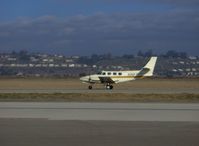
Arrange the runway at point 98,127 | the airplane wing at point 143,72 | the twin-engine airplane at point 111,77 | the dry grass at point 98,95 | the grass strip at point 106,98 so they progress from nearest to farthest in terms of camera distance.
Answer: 1. the runway at point 98,127
2. the grass strip at point 106,98
3. the dry grass at point 98,95
4. the twin-engine airplane at point 111,77
5. the airplane wing at point 143,72

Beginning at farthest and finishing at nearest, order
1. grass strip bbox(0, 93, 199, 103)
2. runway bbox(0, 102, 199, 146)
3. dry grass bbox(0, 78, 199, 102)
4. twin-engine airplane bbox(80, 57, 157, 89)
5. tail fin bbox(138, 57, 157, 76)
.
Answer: tail fin bbox(138, 57, 157, 76) → twin-engine airplane bbox(80, 57, 157, 89) → dry grass bbox(0, 78, 199, 102) → grass strip bbox(0, 93, 199, 103) → runway bbox(0, 102, 199, 146)

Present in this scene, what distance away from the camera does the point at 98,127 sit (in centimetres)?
1644

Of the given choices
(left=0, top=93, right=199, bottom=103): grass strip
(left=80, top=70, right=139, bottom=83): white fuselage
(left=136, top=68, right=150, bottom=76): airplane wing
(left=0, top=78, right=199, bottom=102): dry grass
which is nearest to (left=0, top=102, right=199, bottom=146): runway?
(left=0, top=93, right=199, bottom=103): grass strip

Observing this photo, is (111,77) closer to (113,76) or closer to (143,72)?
(113,76)

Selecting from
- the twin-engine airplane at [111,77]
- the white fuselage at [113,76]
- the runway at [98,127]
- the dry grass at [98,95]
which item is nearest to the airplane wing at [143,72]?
the twin-engine airplane at [111,77]

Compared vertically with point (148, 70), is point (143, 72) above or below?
below

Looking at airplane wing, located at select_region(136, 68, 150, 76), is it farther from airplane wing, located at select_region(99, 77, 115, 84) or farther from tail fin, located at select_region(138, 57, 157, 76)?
airplane wing, located at select_region(99, 77, 115, 84)

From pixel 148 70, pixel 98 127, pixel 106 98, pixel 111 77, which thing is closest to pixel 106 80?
pixel 111 77

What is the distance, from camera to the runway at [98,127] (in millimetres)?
13328

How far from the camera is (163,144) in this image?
12.8m

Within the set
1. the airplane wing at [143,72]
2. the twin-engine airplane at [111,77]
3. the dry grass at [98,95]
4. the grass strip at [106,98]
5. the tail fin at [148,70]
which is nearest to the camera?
the grass strip at [106,98]

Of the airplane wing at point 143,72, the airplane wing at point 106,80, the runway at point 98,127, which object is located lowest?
the airplane wing at point 106,80

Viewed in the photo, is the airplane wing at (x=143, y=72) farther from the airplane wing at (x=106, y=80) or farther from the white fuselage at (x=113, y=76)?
the airplane wing at (x=106, y=80)

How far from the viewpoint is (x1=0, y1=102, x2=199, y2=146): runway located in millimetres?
13328
